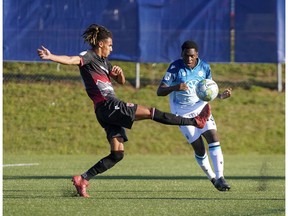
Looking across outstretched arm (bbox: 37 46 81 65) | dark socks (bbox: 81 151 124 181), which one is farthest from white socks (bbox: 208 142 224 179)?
outstretched arm (bbox: 37 46 81 65)

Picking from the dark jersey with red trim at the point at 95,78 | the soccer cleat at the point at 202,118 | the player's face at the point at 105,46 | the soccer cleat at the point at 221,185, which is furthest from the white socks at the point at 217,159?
the player's face at the point at 105,46

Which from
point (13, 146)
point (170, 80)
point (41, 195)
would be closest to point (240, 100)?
point (13, 146)

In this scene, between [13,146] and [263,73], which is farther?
[263,73]

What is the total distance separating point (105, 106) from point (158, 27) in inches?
395

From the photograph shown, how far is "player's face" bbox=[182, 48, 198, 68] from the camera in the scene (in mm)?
10250

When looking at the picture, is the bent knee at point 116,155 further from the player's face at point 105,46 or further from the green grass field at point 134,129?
the green grass field at point 134,129

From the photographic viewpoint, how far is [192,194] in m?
9.62

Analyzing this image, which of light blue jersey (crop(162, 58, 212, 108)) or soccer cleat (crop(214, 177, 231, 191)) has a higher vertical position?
light blue jersey (crop(162, 58, 212, 108))

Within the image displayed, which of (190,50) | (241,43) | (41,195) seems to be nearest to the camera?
(41,195)

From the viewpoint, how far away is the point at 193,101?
10469 mm

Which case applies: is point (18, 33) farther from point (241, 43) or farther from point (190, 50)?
point (190, 50)

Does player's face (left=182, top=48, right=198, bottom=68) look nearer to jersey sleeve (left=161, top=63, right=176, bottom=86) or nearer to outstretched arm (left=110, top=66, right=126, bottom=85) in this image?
jersey sleeve (left=161, top=63, right=176, bottom=86)

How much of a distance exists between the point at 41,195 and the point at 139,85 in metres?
11.4

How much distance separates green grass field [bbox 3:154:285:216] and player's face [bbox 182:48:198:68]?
1.36 metres
